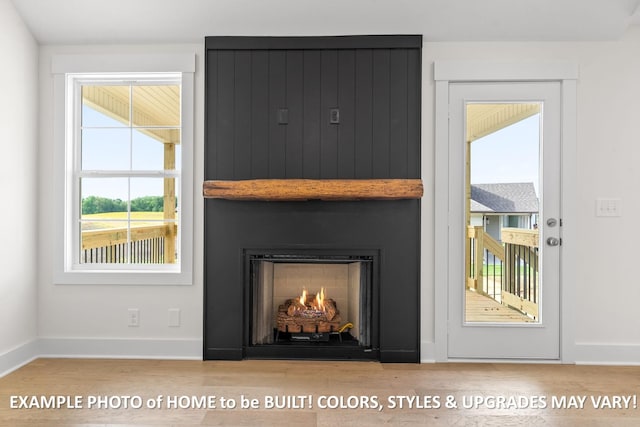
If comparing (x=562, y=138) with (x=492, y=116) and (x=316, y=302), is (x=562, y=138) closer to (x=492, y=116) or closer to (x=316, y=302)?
(x=492, y=116)

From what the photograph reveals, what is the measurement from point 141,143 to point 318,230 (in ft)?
5.01

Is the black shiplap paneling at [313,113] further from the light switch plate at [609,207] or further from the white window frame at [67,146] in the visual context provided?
the light switch plate at [609,207]

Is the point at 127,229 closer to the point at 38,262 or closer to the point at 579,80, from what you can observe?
the point at 38,262

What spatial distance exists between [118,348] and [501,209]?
3027 mm

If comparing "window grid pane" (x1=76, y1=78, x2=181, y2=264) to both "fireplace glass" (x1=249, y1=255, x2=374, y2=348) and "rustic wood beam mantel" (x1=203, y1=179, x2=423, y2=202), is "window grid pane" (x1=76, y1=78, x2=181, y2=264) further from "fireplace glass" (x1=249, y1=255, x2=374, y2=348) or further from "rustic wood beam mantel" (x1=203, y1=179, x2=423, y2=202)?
"fireplace glass" (x1=249, y1=255, x2=374, y2=348)

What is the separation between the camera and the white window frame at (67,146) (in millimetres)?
3057

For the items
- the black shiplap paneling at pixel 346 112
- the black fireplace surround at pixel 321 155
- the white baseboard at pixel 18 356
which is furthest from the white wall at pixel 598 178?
the white baseboard at pixel 18 356

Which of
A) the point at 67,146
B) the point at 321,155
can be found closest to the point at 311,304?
the point at 321,155

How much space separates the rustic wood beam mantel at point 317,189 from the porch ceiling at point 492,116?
2.14ft

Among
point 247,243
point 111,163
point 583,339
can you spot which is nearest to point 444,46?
point 247,243

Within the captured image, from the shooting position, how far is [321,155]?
3004 mm

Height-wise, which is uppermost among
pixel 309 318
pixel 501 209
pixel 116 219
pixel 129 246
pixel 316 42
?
pixel 316 42

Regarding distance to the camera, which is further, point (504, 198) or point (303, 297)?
point (303, 297)

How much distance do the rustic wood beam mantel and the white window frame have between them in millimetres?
381
